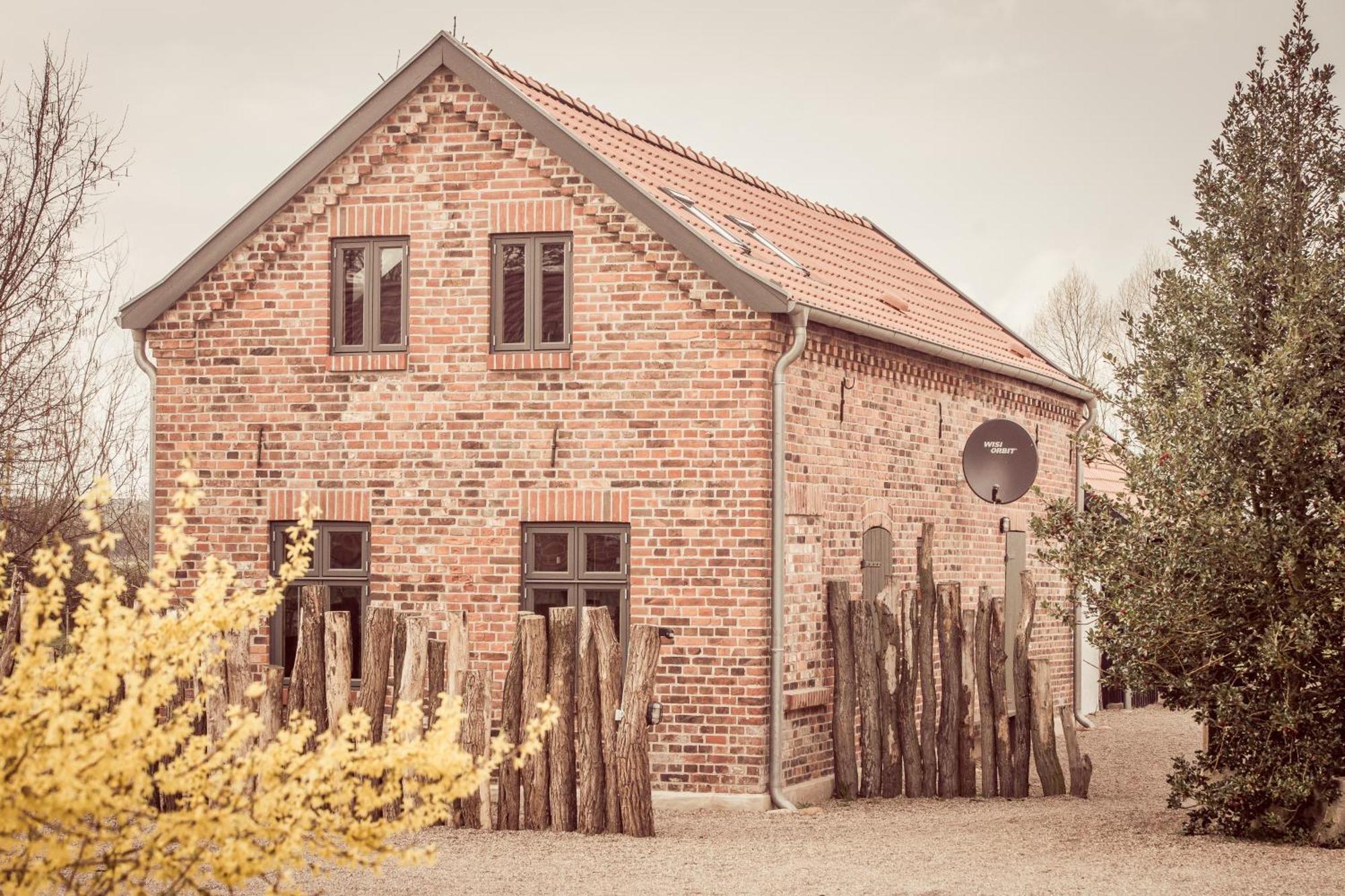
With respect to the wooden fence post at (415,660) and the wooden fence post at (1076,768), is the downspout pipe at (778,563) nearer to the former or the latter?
the wooden fence post at (1076,768)

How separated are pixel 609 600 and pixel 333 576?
8.24ft

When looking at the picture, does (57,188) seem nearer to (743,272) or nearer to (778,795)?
(743,272)

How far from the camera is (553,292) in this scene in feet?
45.3

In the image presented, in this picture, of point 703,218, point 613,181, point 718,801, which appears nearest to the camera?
point 718,801

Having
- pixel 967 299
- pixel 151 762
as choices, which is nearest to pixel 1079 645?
pixel 967 299

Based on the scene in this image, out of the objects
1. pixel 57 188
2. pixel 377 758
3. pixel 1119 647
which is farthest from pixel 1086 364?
pixel 377 758

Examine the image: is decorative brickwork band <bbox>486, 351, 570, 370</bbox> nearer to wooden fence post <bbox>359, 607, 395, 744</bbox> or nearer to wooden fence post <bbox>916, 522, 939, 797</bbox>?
wooden fence post <bbox>359, 607, 395, 744</bbox>

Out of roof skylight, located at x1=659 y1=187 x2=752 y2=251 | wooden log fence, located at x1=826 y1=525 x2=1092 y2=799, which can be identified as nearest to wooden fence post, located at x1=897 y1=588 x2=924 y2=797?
wooden log fence, located at x1=826 y1=525 x2=1092 y2=799

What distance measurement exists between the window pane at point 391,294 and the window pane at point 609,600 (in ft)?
9.02

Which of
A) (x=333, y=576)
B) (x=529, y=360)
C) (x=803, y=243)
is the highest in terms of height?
(x=803, y=243)

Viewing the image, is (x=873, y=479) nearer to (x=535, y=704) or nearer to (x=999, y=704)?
(x=999, y=704)

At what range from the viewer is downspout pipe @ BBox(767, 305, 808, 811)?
12977mm

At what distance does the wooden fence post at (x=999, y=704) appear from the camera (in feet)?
45.0

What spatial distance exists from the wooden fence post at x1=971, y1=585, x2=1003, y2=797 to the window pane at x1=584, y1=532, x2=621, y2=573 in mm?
3008
